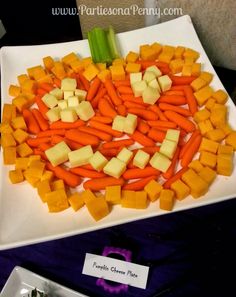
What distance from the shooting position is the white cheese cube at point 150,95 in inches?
41.8

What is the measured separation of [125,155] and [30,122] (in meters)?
0.35

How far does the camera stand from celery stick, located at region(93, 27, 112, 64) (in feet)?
4.00

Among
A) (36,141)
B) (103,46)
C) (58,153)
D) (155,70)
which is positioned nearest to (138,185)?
(58,153)

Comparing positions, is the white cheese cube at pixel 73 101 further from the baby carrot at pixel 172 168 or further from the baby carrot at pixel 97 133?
the baby carrot at pixel 172 168

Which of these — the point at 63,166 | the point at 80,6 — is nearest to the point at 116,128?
the point at 63,166

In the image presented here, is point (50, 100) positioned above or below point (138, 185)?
above

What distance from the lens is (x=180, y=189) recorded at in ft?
2.75

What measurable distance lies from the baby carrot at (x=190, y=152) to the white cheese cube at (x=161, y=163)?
47mm

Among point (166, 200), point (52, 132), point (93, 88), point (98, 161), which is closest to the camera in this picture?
point (166, 200)

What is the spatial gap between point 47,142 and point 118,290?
477 millimetres

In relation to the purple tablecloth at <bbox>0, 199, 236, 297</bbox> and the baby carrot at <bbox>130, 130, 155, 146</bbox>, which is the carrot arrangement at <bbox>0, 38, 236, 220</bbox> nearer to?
the baby carrot at <bbox>130, 130, 155, 146</bbox>

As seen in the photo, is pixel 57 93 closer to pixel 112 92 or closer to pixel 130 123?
pixel 112 92

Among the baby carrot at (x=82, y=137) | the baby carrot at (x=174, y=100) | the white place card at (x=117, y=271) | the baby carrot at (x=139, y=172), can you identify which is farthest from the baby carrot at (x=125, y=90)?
the white place card at (x=117, y=271)

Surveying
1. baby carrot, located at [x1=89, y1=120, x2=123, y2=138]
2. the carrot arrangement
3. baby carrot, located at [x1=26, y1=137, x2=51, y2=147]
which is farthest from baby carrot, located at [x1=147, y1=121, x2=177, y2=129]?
baby carrot, located at [x1=26, y1=137, x2=51, y2=147]
